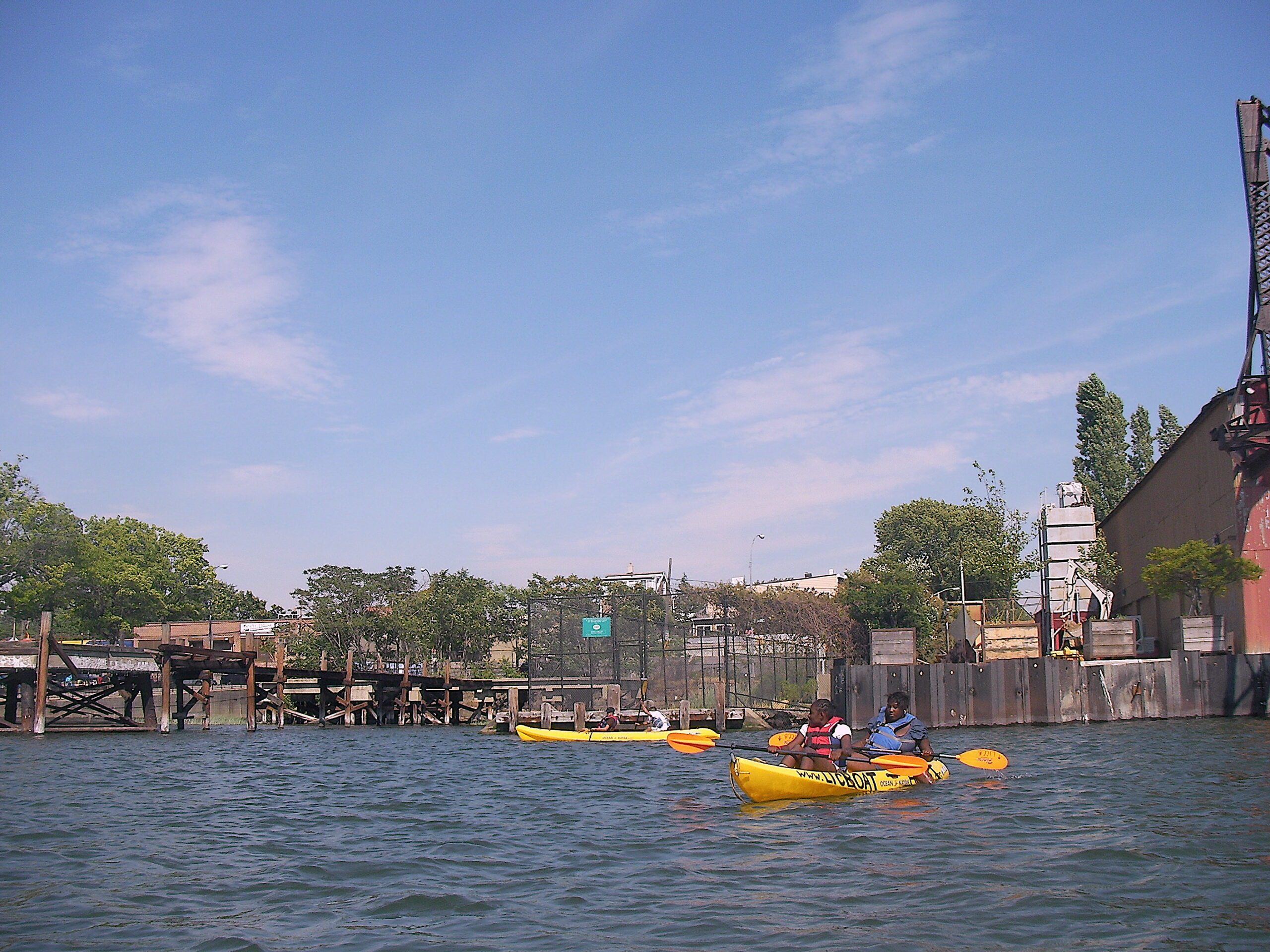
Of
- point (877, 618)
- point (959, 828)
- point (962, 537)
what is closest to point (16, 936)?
point (959, 828)

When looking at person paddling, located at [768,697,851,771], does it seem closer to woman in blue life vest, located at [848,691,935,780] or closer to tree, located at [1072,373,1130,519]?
woman in blue life vest, located at [848,691,935,780]

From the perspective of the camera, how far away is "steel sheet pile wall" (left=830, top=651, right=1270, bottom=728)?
30.7 m

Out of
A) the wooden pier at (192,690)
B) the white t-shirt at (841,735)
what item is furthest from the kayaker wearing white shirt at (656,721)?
the wooden pier at (192,690)

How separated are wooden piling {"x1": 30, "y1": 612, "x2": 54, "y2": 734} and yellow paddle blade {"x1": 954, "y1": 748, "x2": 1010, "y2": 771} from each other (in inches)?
1167

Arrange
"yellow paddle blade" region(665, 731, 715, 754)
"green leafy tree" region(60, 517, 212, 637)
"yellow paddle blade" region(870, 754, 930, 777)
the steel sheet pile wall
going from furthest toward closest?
1. "green leafy tree" region(60, 517, 212, 637)
2. the steel sheet pile wall
3. "yellow paddle blade" region(665, 731, 715, 754)
4. "yellow paddle blade" region(870, 754, 930, 777)

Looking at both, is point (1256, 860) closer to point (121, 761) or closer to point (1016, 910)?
point (1016, 910)

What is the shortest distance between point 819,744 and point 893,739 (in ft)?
4.62

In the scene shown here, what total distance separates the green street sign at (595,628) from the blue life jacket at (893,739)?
22.0 meters

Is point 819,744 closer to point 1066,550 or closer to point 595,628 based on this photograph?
point 595,628

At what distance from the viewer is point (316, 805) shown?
18.7 metres

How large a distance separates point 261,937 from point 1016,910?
6.83 metres

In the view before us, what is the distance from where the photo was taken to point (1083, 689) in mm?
30938

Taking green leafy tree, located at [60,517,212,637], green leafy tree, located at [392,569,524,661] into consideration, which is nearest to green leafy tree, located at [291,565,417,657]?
green leafy tree, located at [392,569,524,661]

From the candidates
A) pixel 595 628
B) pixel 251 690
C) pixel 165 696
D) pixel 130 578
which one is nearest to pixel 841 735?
pixel 595 628
